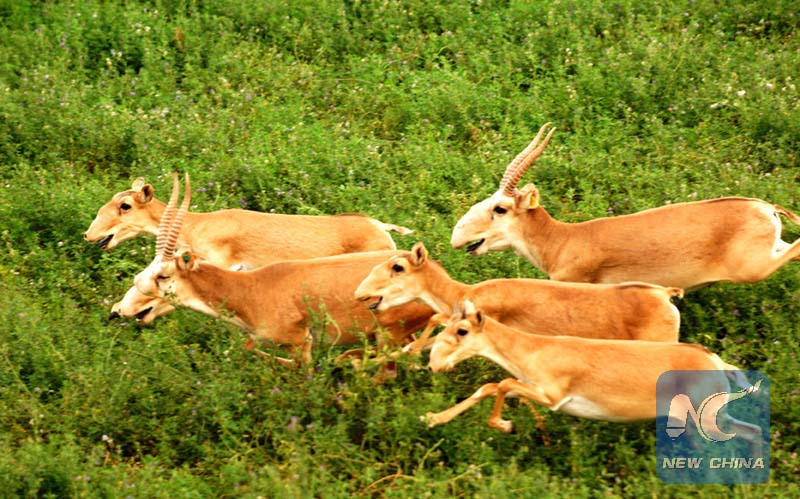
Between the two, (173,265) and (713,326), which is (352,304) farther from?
(713,326)

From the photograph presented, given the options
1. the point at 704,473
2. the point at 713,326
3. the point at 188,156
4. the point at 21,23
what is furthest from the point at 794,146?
the point at 21,23

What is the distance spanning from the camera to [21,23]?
1602cm

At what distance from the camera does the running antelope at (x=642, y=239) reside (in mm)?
10375

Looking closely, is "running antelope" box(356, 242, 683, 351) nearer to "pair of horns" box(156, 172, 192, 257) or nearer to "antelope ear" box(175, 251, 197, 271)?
"antelope ear" box(175, 251, 197, 271)

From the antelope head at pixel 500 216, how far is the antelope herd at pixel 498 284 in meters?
0.01

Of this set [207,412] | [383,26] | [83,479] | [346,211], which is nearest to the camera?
[83,479]

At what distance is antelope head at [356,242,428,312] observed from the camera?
32.0 feet

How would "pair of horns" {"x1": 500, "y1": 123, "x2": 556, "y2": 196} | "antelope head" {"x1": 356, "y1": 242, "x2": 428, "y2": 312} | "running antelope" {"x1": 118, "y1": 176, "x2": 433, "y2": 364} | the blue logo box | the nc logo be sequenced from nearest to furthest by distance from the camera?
the blue logo box < the nc logo < "antelope head" {"x1": 356, "y1": 242, "x2": 428, "y2": 312} < "running antelope" {"x1": 118, "y1": 176, "x2": 433, "y2": 364} < "pair of horns" {"x1": 500, "y1": 123, "x2": 556, "y2": 196}

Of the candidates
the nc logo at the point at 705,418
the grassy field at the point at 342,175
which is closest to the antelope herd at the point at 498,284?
the nc logo at the point at 705,418

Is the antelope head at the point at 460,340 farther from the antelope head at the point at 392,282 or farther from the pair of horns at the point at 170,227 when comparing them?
the pair of horns at the point at 170,227

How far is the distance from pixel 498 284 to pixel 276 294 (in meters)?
1.84

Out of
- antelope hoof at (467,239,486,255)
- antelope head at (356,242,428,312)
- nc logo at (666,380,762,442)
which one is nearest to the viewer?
nc logo at (666,380,762,442)

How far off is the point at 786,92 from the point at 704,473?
261 inches

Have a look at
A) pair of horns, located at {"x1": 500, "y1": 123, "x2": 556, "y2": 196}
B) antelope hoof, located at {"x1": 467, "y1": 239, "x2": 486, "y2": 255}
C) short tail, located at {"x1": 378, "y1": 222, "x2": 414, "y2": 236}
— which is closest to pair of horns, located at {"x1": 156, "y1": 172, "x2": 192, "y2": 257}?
short tail, located at {"x1": 378, "y1": 222, "x2": 414, "y2": 236}
